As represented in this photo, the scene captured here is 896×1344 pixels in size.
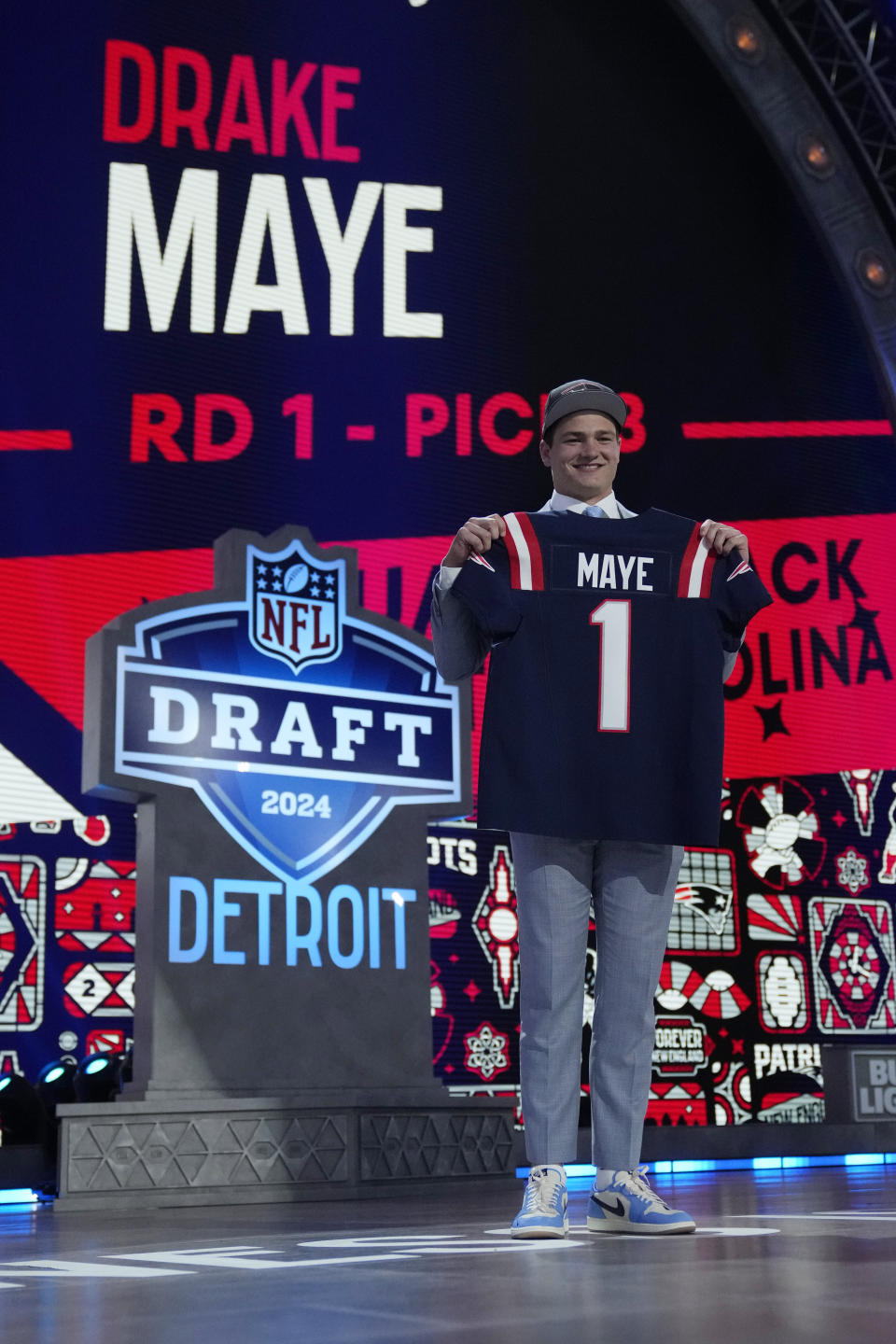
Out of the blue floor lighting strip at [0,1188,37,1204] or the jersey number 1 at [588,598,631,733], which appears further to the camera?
the blue floor lighting strip at [0,1188,37,1204]

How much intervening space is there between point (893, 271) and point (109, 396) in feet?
14.9

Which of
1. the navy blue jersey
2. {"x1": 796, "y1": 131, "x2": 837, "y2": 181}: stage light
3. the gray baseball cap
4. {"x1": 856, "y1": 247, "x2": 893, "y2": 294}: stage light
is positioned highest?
{"x1": 796, "y1": 131, "x2": 837, "y2": 181}: stage light

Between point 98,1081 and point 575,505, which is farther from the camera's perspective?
point 98,1081

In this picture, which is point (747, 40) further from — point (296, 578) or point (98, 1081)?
point (98, 1081)

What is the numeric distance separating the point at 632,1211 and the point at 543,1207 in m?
0.12

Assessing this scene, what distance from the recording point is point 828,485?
9805 millimetres

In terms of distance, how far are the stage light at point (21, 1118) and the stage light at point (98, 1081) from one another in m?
0.26

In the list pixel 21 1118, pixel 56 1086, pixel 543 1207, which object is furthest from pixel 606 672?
pixel 56 1086

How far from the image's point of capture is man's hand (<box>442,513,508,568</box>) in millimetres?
1990

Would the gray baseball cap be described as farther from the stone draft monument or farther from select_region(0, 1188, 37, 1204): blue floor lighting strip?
select_region(0, 1188, 37, 1204): blue floor lighting strip

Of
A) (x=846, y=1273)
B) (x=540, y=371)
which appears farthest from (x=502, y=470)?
(x=846, y=1273)

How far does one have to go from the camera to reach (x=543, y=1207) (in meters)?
1.87

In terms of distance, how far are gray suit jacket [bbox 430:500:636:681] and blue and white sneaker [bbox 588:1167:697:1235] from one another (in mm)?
679

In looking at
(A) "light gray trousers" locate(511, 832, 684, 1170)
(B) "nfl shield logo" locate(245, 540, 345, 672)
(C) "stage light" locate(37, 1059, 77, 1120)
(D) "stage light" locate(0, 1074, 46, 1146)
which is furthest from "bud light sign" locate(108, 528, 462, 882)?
(A) "light gray trousers" locate(511, 832, 684, 1170)
